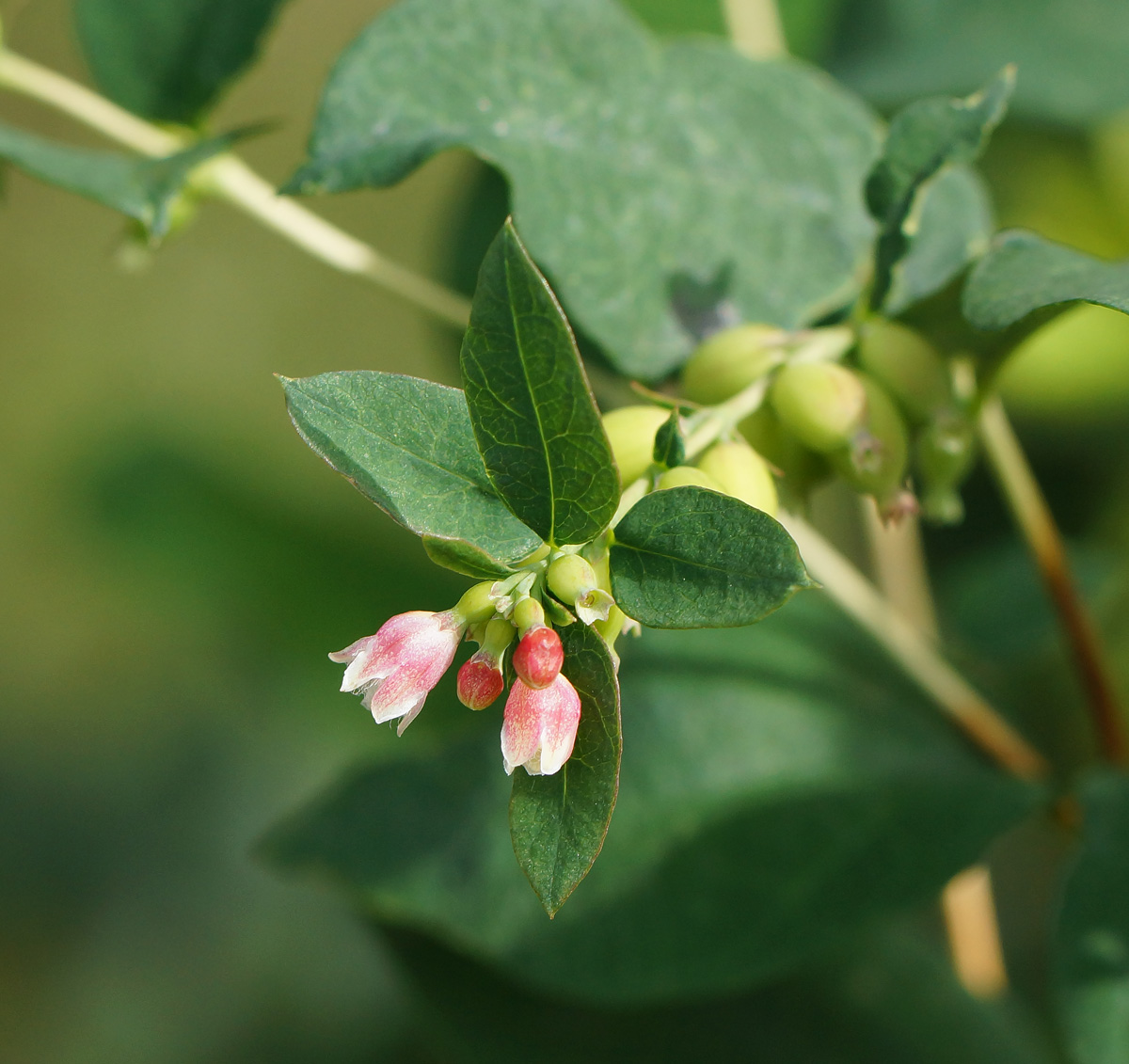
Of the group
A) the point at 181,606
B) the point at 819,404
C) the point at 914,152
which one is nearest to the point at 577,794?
the point at 819,404

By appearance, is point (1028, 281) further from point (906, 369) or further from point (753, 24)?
point (753, 24)

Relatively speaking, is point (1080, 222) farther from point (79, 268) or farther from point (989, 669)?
point (79, 268)

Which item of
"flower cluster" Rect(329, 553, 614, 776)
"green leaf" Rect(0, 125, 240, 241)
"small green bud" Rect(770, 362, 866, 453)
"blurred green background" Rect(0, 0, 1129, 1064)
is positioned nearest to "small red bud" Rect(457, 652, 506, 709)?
"flower cluster" Rect(329, 553, 614, 776)

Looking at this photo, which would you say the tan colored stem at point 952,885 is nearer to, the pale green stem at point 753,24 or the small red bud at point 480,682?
the pale green stem at point 753,24

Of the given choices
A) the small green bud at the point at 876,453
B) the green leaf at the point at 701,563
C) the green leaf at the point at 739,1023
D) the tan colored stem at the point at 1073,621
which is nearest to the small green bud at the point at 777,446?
the small green bud at the point at 876,453

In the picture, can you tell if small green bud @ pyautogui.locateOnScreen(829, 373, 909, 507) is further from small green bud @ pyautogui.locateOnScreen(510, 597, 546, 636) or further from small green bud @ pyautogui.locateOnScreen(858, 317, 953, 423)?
small green bud @ pyautogui.locateOnScreen(510, 597, 546, 636)

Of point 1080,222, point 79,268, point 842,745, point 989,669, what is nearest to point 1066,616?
point 842,745
